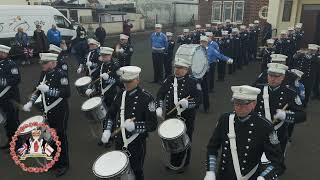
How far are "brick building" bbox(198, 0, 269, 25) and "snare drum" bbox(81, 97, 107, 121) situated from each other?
14529 mm

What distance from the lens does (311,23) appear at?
18.5 metres

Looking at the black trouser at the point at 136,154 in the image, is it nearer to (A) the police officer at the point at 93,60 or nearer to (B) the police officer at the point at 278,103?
(B) the police officer at the point at 278,103

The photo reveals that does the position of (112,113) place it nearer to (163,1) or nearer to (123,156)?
(123,156)

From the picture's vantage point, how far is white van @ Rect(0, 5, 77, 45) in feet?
54.9

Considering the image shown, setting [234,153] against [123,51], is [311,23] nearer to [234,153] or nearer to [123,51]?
[123,51]

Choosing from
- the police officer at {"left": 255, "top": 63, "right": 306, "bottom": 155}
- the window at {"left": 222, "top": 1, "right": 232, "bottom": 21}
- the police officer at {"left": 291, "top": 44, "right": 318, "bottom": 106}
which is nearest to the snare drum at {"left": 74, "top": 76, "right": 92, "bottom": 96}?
the police officer at {"left": 255, "top": 63, "right": 306, "bottom": 155}

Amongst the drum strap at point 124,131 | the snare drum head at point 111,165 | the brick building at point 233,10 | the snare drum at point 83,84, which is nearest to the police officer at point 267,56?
the snare drum at point 83,84

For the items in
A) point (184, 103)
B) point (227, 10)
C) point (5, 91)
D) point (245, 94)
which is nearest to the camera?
point (245, 94)

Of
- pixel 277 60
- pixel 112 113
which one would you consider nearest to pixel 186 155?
pixel 112 113

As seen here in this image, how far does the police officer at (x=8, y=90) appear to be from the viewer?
6.97 m

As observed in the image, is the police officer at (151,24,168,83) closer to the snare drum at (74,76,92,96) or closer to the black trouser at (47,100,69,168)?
the snare drum at (74,76,92,96)

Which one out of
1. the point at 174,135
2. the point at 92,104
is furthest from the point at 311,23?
the point at 174,135

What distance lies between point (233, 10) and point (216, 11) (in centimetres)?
134

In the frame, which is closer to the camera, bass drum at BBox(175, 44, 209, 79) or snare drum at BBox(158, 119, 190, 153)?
snare drum at BBox(158, 119, 190, 153)
